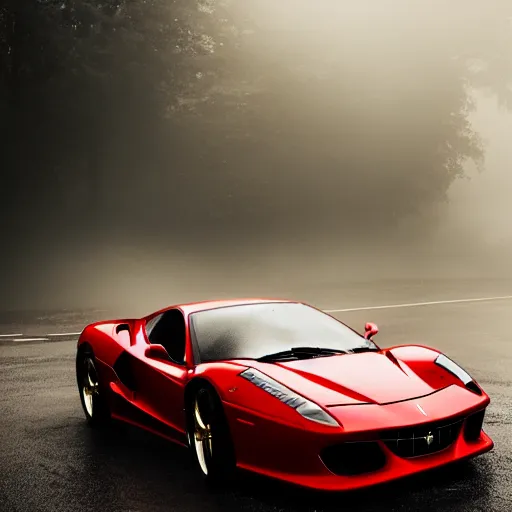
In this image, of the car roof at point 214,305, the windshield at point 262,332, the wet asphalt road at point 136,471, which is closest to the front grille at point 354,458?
the wet asphalt road at point 136,471

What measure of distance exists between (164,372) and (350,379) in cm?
137

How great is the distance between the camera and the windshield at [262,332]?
5738 mm

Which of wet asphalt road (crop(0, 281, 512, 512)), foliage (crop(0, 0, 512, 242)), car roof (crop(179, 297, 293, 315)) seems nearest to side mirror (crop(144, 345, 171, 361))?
car roof (crop(179, 297, 293, 315))

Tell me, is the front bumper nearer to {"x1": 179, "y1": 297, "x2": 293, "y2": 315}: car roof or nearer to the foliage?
{"x1": 179, "y1": 297, "x2": 293, "y2": 315}: car roof

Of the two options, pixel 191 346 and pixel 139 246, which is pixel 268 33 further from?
pixel 191 346

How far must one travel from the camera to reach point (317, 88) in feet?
117

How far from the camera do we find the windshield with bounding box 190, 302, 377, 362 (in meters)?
5.74

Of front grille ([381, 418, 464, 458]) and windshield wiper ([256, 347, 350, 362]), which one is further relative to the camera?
windshield wiper ([256, 347, 350, 362])

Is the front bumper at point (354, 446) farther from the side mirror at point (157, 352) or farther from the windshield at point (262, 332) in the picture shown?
the side mirror at point (157, 352)

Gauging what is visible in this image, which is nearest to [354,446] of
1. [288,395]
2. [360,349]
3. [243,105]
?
[288,395]

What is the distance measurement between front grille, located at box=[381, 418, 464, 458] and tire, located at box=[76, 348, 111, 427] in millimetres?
2949

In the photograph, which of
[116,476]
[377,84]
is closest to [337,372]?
[116,476]

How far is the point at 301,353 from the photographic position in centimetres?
570

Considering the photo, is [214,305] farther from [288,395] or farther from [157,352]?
[288,395]
